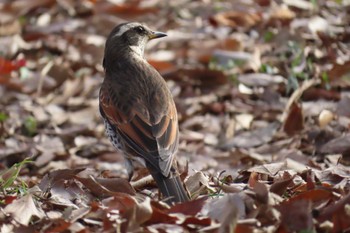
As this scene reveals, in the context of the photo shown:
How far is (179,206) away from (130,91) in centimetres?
222

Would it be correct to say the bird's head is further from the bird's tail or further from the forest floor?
the bird's tail

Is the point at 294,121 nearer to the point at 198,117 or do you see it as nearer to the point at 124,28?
the point at 198,117

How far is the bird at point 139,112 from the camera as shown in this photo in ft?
22.8

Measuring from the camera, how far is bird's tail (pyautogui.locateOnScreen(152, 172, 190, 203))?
640cm

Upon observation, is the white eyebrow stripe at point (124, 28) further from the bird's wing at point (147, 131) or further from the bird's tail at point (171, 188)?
the bird's tail at point (171, 188)

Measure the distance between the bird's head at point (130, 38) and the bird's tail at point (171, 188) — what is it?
7.64ft

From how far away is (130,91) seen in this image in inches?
316

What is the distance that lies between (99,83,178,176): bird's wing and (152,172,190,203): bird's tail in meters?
0.05

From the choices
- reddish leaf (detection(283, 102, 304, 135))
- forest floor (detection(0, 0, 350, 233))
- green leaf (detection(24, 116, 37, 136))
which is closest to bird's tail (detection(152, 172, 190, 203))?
forest floor (detection(0, 0, 350, 233))

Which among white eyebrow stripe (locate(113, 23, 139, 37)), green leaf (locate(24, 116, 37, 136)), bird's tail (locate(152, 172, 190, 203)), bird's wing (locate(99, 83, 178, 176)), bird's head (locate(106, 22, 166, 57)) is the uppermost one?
white eyebrow stripe (locate(113, 23, 139, 37))

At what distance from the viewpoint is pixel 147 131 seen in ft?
24.3

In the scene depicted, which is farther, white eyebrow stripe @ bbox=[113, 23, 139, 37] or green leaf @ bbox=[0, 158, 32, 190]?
white eyebrow stripe @ bbox=[113, 23, 139, 37]

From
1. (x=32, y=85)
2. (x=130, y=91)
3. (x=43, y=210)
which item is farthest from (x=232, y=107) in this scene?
(x=43, y=210)

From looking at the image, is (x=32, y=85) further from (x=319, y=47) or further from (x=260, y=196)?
(x=260, y=196)
